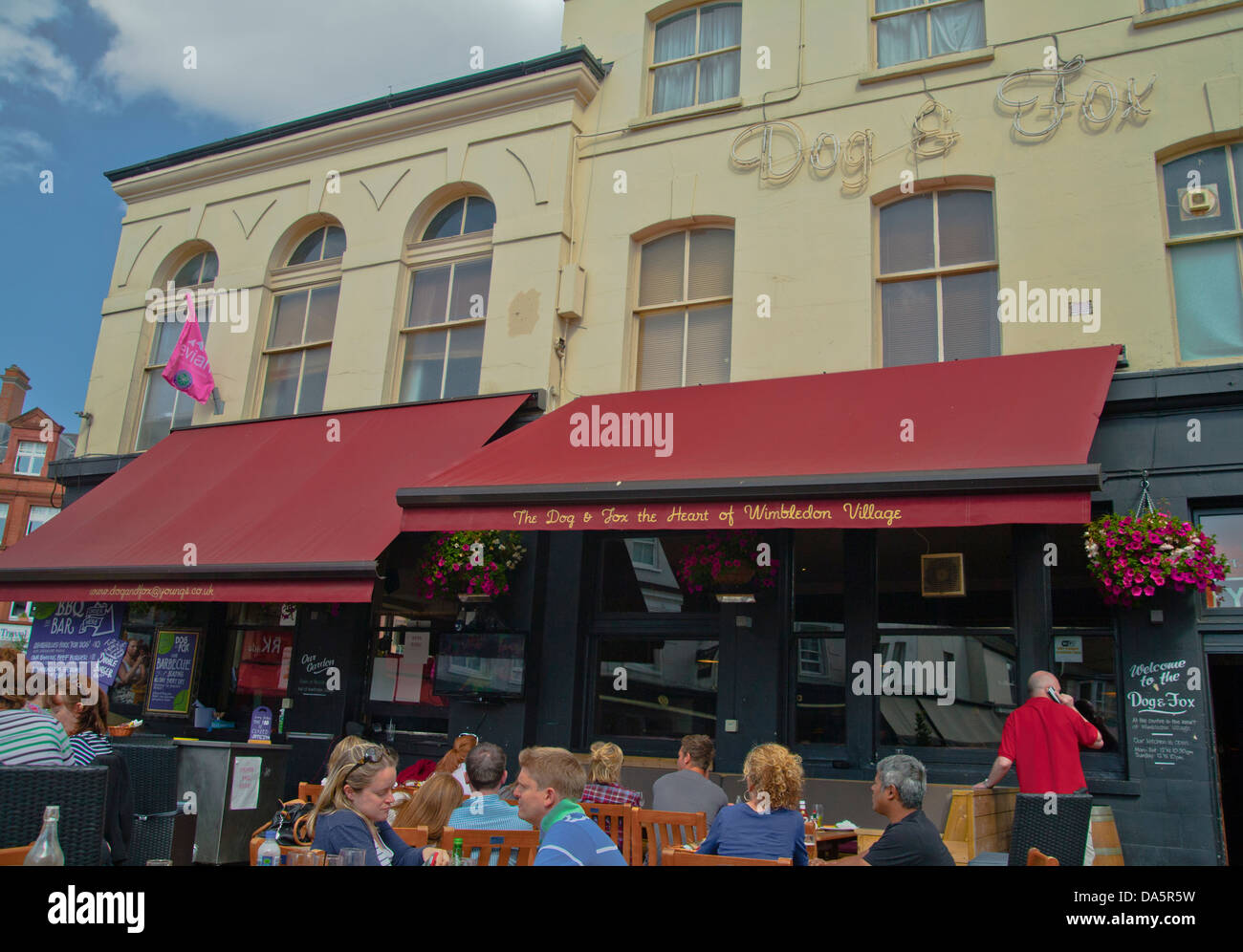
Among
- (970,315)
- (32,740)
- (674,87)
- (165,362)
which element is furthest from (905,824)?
(165,362)

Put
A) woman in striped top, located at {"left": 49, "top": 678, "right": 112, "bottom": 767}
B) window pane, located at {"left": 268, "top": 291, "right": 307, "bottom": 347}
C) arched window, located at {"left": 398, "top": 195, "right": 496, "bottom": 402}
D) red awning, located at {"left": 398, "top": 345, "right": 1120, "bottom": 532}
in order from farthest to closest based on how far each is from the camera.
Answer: window pane, located at {"left": 268, "top": 291, "right": 307, "bottom": 347} < arched window, located at {"left": 398, "top": 195, "right": 496, "bottom": 402} < red awning, located at {"left": 398, "top": 345, "right": 1120, "bottom": 532} < woman in striped top, located at {"left": 49, "top": 678, "right": 112, "bottom": 767}

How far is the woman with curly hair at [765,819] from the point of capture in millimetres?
4781

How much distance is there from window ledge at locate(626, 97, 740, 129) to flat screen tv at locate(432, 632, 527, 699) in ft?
19.6

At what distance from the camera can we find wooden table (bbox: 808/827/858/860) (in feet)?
19.6

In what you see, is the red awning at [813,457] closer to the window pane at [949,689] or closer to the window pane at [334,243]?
the window pane at [949,689]

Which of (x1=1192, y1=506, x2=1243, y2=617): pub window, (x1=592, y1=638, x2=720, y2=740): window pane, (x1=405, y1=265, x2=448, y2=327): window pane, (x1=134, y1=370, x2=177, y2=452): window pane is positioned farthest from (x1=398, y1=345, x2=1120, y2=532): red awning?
(x1=134, y1=370, x2=177, y2=452): window pane

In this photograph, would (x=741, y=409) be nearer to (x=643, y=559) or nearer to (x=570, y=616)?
(x=643, y=559)

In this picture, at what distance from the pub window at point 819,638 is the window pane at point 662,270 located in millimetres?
3253

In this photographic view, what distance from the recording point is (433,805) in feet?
17.2

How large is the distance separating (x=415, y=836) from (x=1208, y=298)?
7.71 meters

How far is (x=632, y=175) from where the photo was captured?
10945mm

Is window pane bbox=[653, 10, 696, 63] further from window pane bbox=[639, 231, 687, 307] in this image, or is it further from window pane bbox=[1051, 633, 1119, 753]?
window pane bbox=[1051, 633, 1119, 753]
